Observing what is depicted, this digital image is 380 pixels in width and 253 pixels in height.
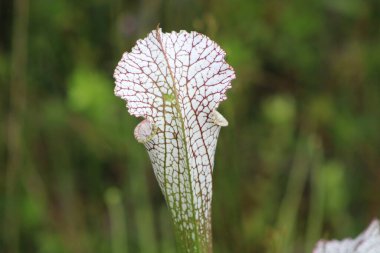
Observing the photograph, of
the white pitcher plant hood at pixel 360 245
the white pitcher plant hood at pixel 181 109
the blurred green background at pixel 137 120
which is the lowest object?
the white pitcher plant hood at pixel 360 245

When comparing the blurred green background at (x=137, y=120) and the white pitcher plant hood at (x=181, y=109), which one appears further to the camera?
the blurred green background at (x=137, y=120)

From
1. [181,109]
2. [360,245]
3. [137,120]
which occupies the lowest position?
[360,245]

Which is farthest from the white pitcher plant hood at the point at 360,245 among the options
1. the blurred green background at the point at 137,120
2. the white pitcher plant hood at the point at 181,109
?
the blurred green background at the point at 137,120

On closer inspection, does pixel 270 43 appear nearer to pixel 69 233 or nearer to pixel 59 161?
pixel 59 161

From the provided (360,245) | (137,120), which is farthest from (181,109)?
(137,120)

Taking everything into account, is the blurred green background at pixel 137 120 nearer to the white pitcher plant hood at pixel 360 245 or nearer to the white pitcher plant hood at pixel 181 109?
the white pitcher plant hood at pixel 360 245

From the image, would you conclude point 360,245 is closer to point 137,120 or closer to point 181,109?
point 181,109

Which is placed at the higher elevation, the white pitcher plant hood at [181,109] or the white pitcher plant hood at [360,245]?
the white pitcher plant hood at [181,109]

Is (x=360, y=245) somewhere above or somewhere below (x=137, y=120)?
below
